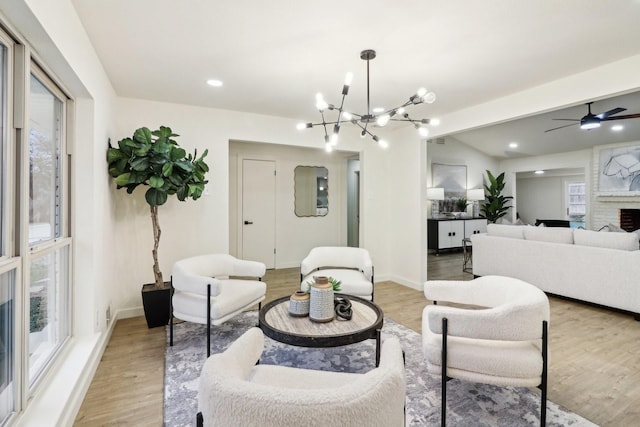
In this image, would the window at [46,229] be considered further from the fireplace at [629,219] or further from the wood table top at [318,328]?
the fireplace at [629,219]

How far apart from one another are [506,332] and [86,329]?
115 inches

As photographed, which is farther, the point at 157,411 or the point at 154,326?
the point at 154,326

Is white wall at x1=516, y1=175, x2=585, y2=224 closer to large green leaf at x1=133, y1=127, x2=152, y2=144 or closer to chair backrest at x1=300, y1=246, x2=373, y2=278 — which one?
chair backrest at x1=300, y1=246, x2=373, y2=278

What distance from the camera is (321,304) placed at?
2184mm

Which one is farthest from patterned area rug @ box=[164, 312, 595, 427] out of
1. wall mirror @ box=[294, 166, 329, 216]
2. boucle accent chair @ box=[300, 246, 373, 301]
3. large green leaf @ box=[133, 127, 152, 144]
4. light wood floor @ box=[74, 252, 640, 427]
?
wall mirror @ box=[294, 166, 329, 216]

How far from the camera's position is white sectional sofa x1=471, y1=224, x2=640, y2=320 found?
11.5 ft

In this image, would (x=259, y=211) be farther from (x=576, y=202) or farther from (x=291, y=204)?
(x=576, y=202)

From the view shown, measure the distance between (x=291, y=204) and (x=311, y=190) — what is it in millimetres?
500

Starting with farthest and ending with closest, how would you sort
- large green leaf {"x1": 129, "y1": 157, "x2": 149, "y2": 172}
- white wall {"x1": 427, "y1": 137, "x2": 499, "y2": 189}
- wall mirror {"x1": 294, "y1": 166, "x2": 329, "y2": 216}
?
white wall {"x1": 427, "y1": 137, "x2": 499, "y2": 189}
wall mirror {"x1": 294, "y1": 166, "x2": 329, "y2": 216}
large green leaf {"x1": 129, "y1": 157, "x2": 149, "y2": 172}

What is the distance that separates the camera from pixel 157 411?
195 centimetres

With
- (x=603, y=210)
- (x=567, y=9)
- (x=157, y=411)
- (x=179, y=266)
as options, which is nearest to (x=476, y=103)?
(x=567, y=9)

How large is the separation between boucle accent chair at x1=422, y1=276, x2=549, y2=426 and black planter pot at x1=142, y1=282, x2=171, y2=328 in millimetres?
2545

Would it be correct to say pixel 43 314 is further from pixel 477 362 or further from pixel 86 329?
pixel 477 362

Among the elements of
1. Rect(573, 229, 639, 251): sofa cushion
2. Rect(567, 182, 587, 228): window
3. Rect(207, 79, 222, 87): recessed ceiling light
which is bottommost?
Rect(573, 229, 639, 251): sofa cushion
